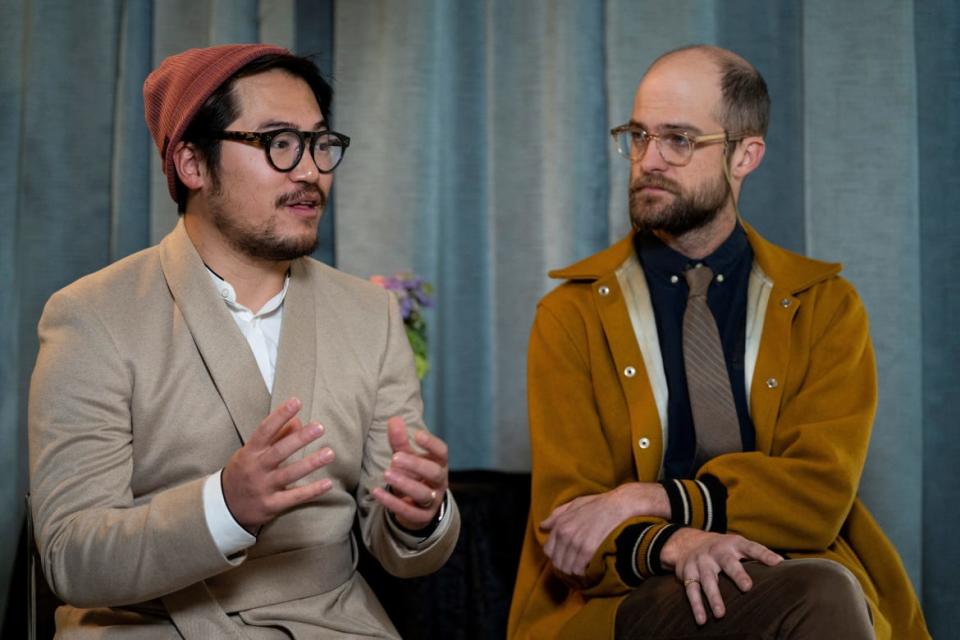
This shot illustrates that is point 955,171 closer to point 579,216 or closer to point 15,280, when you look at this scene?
point 579,216

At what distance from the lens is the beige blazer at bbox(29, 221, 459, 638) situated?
5.27ft

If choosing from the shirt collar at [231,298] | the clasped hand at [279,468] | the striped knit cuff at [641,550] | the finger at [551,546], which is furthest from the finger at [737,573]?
the shirt collar at [231,298]

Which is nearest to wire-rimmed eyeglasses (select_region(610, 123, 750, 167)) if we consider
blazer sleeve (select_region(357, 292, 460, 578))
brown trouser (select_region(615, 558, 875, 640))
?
blazer sleeve (select_region(357, 292, 460, 578))

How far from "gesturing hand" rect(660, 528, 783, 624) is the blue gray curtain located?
3.60 feet

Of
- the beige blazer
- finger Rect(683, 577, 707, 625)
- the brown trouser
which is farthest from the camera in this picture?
finger Rect(683, 577, 707, 625)

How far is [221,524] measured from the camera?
61.9 inches

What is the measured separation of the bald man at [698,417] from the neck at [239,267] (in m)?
0.64

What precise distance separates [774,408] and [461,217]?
1.23 m

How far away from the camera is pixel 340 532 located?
1.88 m

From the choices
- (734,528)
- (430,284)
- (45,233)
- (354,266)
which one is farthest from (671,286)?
(45,233)

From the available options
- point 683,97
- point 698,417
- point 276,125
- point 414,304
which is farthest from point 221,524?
point 683,97

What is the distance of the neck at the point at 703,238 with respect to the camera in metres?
2.38

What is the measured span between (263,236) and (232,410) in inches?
12.6

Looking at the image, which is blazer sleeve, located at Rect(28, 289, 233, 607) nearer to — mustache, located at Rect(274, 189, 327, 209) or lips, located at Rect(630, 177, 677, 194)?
mustache, located at Rect(274, 189, 327, 209)
